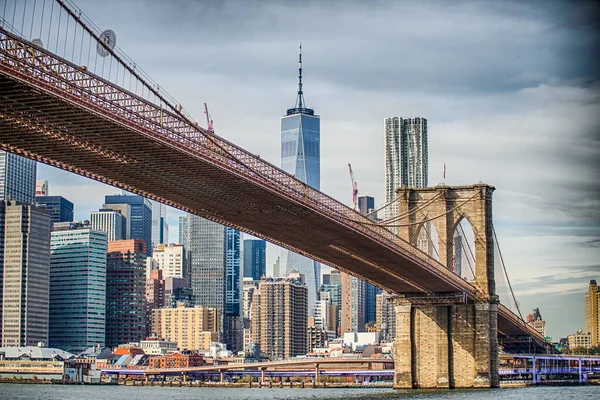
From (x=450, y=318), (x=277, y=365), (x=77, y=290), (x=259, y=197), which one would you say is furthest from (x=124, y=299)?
(x=259, y=197)

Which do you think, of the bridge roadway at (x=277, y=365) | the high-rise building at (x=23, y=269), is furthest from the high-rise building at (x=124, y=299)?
the bridge roadway at (x=277, y=365)

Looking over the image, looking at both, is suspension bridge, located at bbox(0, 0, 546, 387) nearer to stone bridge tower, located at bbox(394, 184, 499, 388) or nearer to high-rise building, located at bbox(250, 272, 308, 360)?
stone bridge tower, located at bbox(394, 184, 499, 388)

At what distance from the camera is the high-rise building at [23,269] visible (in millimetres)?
169250

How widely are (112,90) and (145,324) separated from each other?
163146 millimetres

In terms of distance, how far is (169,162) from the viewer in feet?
141

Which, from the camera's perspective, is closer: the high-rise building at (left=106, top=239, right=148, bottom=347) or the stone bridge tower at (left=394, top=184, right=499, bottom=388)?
the stone bridge tower at (left=394, top=184, right=499, bottom=388)

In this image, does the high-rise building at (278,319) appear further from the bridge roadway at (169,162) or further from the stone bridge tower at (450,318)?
the bridge roadway at (169,162)

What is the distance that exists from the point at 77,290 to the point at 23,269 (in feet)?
39.9

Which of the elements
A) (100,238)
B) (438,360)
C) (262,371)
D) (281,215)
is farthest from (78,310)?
(281,215)

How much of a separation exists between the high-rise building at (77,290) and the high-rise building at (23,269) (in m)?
5.51

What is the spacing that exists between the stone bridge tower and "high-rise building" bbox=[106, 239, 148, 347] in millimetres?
124005

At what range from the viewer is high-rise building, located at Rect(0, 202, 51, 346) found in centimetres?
16925

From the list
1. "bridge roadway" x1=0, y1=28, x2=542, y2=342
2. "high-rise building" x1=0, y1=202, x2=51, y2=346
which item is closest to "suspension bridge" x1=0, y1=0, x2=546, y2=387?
"bridge roadway" x1=0, y1=28, x2=542, y2=342

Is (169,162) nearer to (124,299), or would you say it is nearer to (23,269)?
(23,269)
